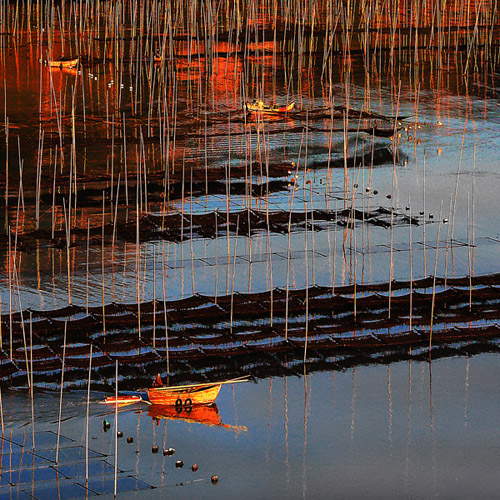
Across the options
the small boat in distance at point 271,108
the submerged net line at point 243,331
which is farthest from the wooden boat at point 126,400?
the small boat in distance at point 271,108

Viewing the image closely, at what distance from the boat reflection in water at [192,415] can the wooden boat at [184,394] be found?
0.02 meters

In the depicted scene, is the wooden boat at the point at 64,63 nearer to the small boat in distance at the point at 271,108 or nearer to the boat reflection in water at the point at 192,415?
the small boat in distance at the point at 271,108

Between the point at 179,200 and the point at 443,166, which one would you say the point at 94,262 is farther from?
the point at 443,166

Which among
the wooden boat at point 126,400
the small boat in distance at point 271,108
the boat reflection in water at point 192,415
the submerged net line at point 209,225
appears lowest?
the boat reflection in water at point 192,415

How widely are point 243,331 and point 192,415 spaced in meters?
1.16

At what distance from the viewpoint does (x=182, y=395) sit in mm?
6973

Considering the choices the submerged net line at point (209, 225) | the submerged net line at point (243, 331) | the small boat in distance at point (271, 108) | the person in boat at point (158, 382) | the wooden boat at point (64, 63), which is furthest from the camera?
the wooden boat at point (64, 63)

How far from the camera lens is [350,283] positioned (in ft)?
29.6

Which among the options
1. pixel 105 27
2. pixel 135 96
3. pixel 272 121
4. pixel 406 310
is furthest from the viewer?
pixel 105 27

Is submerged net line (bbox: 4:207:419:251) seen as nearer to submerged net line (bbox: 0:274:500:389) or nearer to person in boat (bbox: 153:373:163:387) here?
submerged net line (bbox: 0:274:500:389)

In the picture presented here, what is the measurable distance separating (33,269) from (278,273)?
1.81 metres

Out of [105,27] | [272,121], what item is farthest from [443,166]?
[105,27]

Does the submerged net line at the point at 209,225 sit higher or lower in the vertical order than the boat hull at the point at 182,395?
higher

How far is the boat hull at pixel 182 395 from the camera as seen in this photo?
22.7 feet
